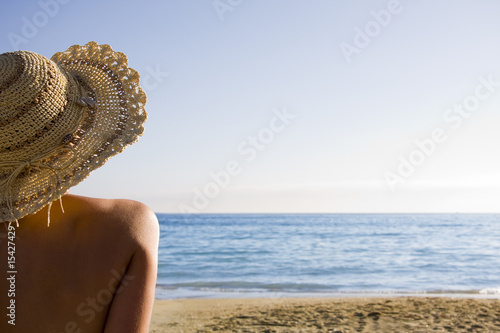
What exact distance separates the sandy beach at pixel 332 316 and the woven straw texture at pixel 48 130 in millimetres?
4461

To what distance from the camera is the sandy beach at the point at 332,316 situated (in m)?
5.26

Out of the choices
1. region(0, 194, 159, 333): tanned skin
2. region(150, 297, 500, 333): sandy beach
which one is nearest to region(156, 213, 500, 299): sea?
region(150, 297, 500, 333): sandy beach

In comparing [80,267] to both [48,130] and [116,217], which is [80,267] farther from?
[48,130]

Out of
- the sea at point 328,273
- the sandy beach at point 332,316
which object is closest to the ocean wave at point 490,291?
the sea at point 328,273

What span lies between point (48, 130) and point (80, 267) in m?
0.32

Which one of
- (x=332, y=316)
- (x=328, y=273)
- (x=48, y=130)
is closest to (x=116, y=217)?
(x=48, y=130)

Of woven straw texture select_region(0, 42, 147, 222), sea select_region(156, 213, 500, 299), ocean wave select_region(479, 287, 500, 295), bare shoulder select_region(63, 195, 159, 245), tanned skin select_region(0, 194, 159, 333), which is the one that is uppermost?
woven straw texture select_region(0, 42, 147, 222)

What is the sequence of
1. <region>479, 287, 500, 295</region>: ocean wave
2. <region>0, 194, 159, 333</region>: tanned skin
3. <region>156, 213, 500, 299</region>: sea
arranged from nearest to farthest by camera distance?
<region>0, 194, 159, 333</region>: tanned skin → <region>479, 287, 500, 295</region>: ocean wave → <region>156, 213, 500, 299</region>: sea

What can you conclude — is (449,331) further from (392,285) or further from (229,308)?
(392,285)

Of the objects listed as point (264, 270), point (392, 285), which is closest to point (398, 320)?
point (392, 285)

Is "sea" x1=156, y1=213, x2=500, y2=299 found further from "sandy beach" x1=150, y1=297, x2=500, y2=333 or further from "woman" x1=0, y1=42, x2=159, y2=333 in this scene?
"woman" x1=0, y1=42, x2=159, y2=333

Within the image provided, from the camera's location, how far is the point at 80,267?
1.02 metres

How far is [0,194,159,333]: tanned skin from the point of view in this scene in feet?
3.36

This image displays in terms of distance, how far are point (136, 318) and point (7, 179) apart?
45 centimetres
